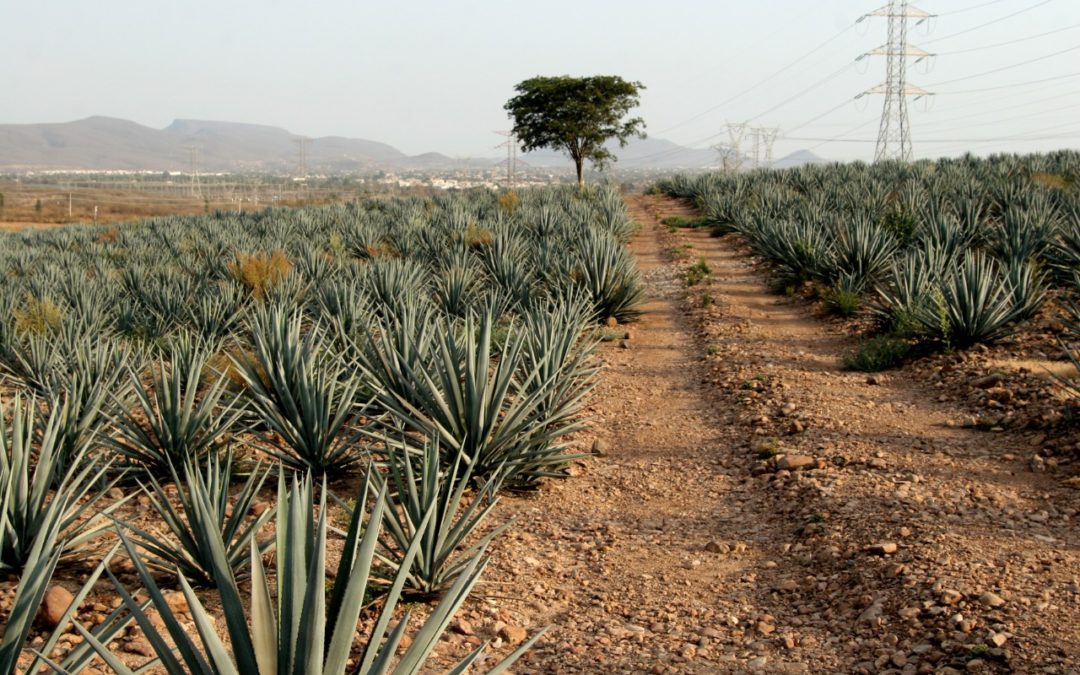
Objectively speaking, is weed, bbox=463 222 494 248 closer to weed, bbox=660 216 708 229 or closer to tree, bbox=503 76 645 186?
weed, bbox=660 216 708 229

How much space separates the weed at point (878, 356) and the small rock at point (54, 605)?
20.9 ft

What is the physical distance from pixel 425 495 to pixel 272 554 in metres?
0.94

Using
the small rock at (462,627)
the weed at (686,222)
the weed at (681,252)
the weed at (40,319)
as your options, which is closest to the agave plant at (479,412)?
the small rock at (462,627)

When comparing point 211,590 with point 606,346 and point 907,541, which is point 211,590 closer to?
point 907,541

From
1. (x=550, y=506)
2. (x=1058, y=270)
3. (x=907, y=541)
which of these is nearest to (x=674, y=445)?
(x=550, y=506)

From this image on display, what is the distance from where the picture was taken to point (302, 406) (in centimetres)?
547

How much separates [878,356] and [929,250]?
1920 millimetres

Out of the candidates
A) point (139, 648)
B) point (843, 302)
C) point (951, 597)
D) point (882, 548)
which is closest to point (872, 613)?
point (951, 597)

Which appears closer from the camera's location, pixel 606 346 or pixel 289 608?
pixel 289 608

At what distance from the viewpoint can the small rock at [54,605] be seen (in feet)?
12.4

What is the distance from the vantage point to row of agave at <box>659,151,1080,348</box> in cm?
813

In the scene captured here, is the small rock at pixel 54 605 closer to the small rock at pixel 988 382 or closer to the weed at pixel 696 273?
the small rock at pixel 988 382

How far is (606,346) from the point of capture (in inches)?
373

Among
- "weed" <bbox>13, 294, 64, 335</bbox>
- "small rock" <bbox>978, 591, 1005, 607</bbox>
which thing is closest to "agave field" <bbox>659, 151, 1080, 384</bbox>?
"small rock" <bbox>978, 591, 1005, 607</bbox>
